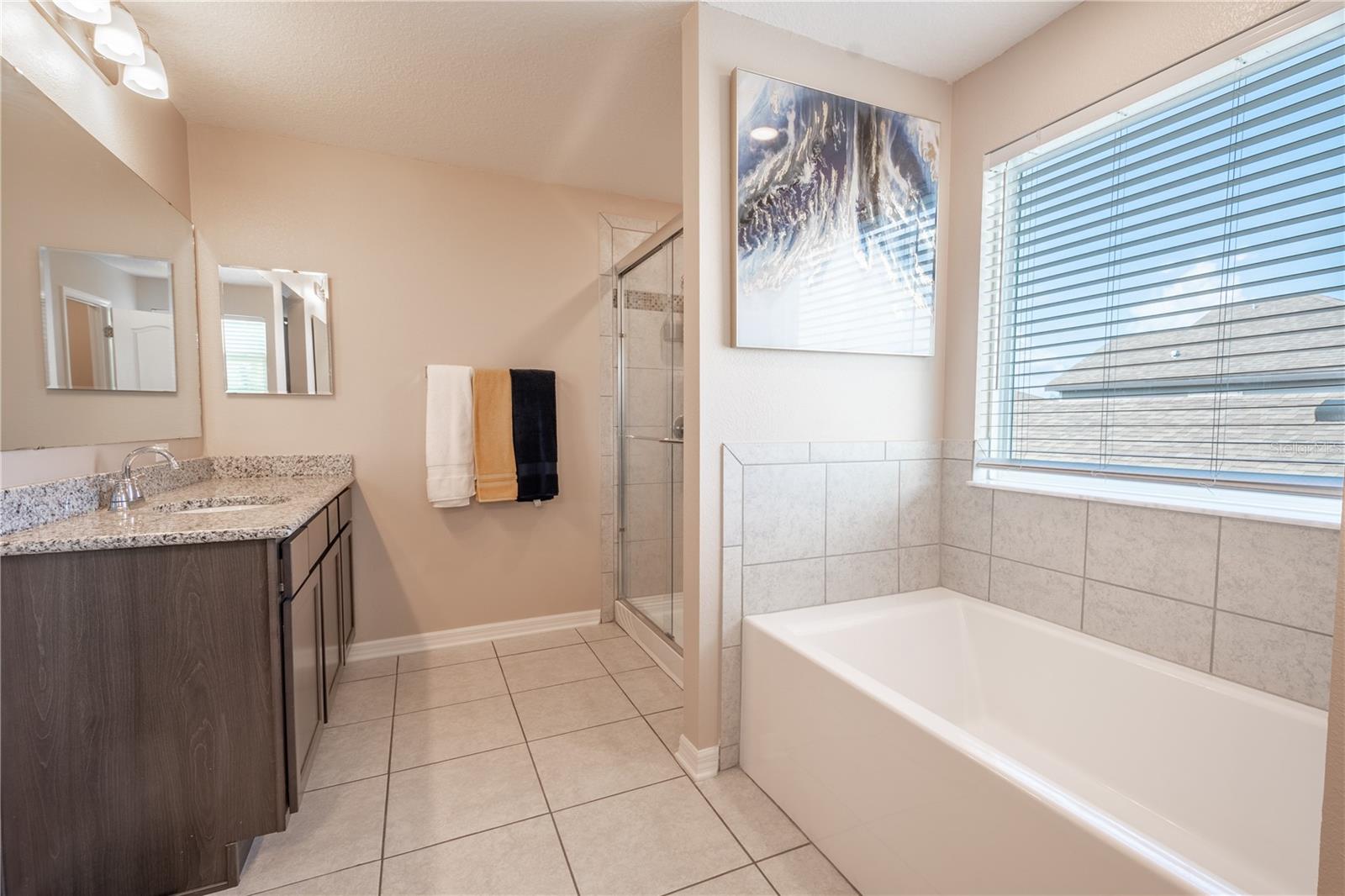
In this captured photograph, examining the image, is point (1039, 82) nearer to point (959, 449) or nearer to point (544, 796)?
point (959, 449)

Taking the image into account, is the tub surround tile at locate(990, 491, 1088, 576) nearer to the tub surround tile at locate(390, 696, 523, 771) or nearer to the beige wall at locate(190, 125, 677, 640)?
the tub surround tile at locate(390, 696, 523, 771)

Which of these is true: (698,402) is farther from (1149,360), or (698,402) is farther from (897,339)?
(1149,360)

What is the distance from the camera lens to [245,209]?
2.40m

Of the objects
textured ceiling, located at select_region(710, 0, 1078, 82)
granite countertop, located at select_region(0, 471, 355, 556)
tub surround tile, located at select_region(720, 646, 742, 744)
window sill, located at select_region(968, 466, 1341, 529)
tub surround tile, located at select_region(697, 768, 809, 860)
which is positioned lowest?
tub surround tile, located at select_region(697, 768, 809, 860)

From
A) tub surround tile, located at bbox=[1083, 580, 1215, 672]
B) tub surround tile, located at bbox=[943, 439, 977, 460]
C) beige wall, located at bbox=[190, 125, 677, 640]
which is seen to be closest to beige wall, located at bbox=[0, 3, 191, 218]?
beige wall, located at bbox=[190, 125, 677, 640]

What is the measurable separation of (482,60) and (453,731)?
7.80ft

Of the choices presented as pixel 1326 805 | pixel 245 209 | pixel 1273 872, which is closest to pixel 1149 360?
pixel 1273 872

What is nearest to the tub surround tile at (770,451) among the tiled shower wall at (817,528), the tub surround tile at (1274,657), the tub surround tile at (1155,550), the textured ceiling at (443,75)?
the tiled shower wall at (817,528)

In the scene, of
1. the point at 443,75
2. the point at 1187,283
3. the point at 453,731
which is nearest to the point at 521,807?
the point at 453,731

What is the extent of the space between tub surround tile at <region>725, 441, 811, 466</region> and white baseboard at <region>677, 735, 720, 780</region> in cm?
94

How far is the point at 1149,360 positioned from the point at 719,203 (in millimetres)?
1293

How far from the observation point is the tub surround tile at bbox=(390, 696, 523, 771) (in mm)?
1926

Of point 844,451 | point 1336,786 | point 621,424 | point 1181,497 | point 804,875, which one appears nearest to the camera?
point 1336,786

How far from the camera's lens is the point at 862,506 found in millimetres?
1998
